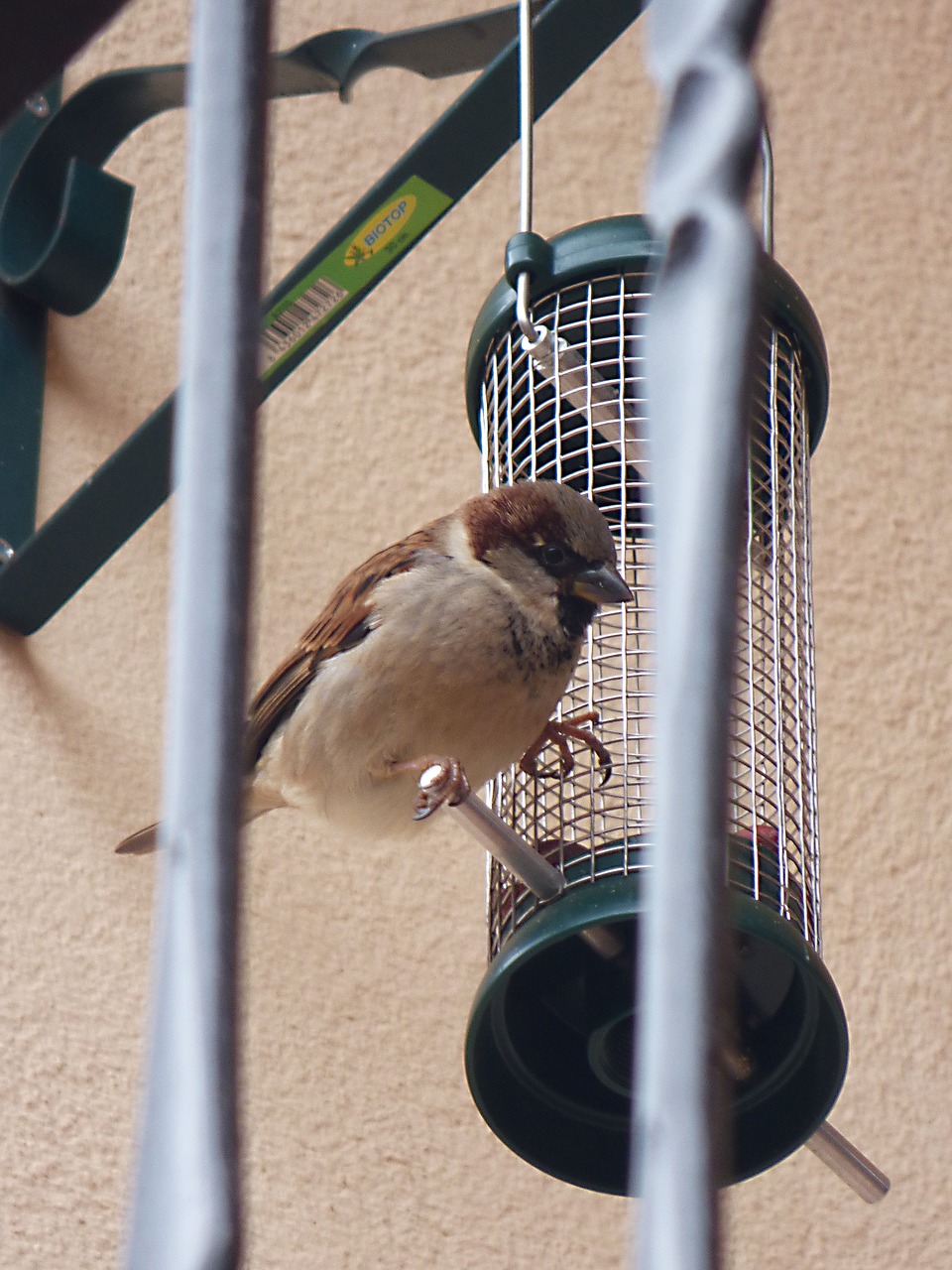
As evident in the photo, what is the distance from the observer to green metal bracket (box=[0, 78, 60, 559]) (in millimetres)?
1918

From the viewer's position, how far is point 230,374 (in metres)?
0.33

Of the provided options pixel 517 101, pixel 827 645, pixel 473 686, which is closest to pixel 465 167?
pixel 517 101

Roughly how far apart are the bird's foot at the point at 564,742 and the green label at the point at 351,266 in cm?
42

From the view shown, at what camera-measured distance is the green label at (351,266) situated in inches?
63.2

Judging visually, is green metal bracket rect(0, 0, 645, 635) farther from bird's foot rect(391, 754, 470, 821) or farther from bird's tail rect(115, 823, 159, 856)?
bird's foot rect(391, 754, 470, 821)

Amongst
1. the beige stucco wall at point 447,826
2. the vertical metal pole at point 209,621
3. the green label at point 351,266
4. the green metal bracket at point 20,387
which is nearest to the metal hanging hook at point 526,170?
the green label at point 351,266

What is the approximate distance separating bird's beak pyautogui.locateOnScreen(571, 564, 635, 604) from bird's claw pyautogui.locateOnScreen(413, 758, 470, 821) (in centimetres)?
28

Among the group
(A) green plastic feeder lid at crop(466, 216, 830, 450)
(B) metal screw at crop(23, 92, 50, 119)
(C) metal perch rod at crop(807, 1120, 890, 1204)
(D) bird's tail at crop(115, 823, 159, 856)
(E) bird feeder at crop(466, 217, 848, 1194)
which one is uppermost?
(B) metal screw at crop(23, 92, 50, 119)

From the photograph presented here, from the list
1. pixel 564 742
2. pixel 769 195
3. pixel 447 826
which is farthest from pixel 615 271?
pixel 447 826

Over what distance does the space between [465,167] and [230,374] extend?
1313 mm

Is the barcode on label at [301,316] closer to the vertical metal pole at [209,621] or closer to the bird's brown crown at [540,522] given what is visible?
the bird's brown crown at [540,522]

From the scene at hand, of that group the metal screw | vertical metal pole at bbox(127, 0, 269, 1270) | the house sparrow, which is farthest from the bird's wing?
vertical metal pole at bbox(127, 0, 269, 1270)

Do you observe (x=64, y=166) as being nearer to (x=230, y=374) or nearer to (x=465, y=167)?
Result: (x=465, y=167)

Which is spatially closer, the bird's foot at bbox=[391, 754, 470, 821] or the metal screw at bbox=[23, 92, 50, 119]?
the bird's foot at bbox=[391, 754, 470, 821]
